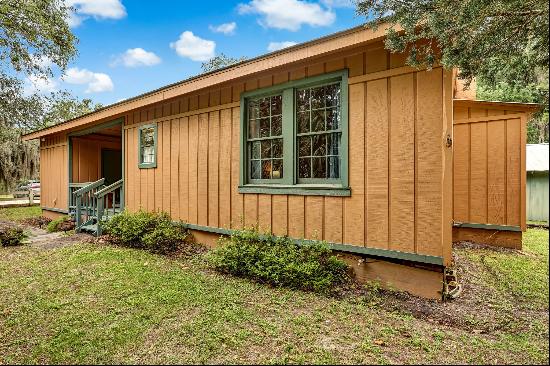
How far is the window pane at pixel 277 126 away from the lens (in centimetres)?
503

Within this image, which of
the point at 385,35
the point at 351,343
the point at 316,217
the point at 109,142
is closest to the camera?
the point at 351,343

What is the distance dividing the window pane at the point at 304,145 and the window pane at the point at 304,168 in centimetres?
9

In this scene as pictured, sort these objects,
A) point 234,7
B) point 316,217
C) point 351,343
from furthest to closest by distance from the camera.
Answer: point 234,7 → point 316,217 → point 351,343

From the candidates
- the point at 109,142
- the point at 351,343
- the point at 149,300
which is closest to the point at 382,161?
the point at 351,343

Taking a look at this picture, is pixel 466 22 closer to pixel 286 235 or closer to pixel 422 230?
pixel 422 230

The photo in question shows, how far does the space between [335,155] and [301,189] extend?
65cm

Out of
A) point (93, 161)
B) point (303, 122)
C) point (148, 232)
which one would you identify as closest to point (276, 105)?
point (303, 122)

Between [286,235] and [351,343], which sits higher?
[286,235]

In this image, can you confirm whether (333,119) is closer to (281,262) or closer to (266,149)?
(266,149)

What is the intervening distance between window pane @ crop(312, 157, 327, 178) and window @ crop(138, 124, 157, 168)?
3988 millimetres

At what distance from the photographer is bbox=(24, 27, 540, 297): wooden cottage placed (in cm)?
369

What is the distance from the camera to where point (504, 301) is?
3561mm

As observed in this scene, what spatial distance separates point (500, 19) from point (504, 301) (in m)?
2.79

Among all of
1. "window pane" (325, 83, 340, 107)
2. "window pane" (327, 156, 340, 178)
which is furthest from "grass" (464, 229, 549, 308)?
"window pane" (325, 83, 340, 107)
